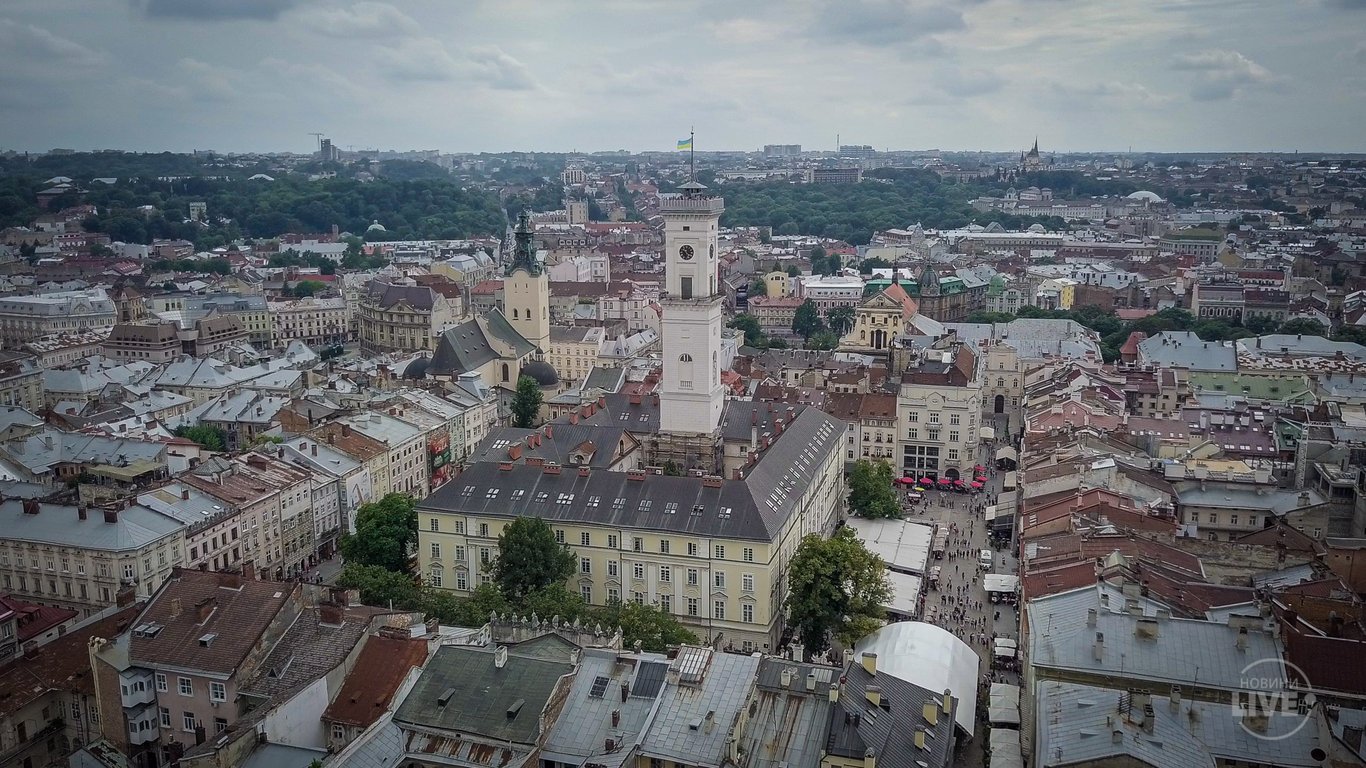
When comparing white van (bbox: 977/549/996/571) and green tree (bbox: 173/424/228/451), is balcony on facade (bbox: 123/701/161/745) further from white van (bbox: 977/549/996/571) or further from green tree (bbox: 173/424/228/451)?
white van (bbox: 977/549/996/571)

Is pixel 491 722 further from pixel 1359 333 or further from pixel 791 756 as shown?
pixel 1359 333

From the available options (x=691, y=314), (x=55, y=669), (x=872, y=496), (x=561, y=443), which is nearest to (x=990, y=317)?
(x=872, y=496)

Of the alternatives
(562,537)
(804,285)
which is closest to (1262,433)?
(562,537)

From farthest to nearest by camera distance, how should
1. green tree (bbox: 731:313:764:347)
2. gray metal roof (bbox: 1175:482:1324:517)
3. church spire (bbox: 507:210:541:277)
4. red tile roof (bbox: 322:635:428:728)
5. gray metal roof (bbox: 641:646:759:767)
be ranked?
green tree (bbox: 731:313:764:347) < church spire (bbox: 507:210:541:277) < gray metal roof (bbox: 1175:482:1324:517) < red tile roof (bbox: 322:635:428:728) < gray metal roof (bbox: 641:646:759:767)

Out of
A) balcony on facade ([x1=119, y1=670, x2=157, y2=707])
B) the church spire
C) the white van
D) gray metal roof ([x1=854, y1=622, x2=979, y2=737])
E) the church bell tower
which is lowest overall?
the white van

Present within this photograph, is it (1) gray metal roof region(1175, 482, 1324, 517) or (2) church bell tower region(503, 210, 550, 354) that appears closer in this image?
(1) gray metal roof region(1175, 482, 1324, 517)

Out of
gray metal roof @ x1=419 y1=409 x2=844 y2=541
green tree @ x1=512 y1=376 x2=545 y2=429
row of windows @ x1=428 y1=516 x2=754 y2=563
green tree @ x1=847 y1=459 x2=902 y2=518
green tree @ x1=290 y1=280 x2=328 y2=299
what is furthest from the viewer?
green tree @ x1=290 y1=280 x2=328 y2=299

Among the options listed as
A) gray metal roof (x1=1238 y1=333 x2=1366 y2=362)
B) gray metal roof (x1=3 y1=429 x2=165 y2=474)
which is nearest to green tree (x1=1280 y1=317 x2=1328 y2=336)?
gray metal roof (x1=1238 y1=333 x2=1366 y2=362)

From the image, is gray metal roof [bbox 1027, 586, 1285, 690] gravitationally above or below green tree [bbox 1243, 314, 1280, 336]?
above
